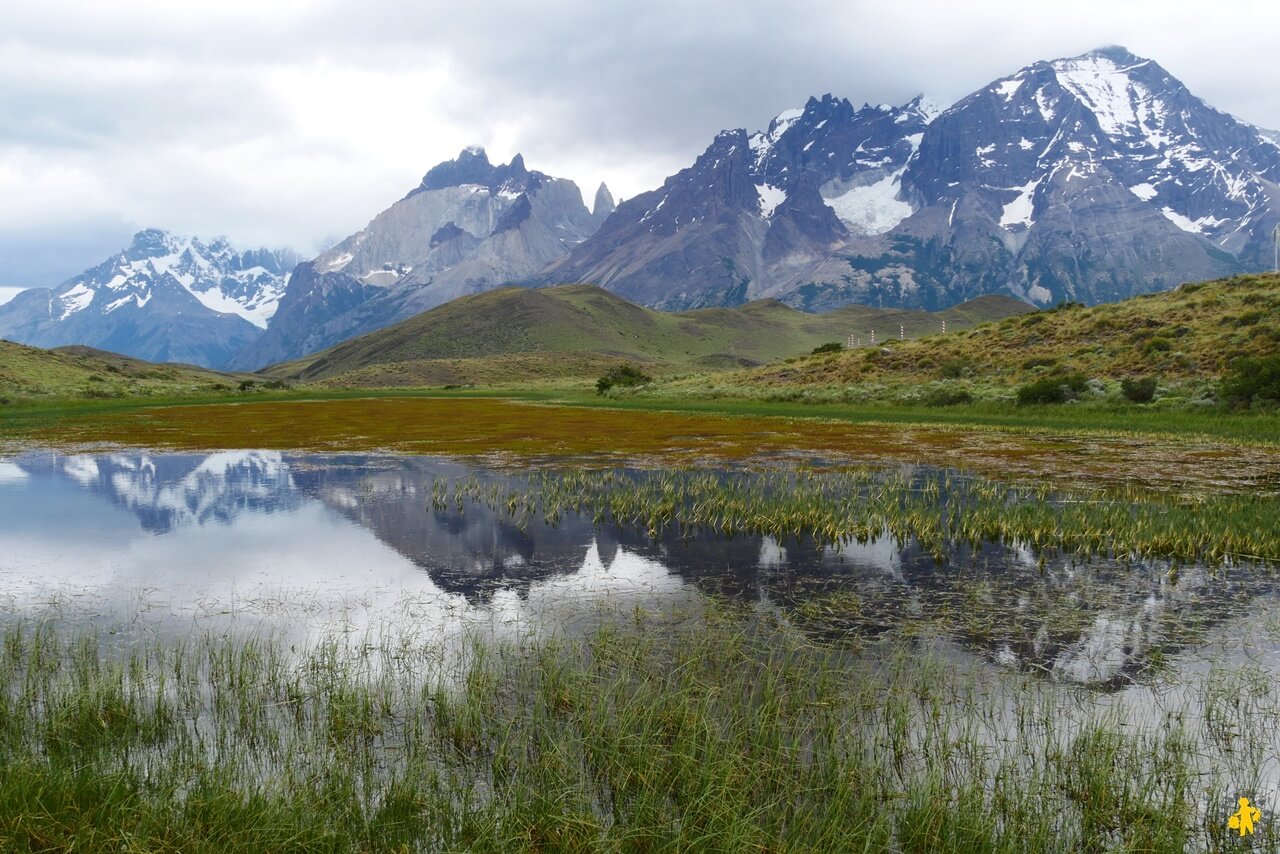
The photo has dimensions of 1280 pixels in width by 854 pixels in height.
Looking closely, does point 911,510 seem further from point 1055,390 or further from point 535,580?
point 1055,390

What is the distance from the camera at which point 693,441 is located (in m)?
45.1

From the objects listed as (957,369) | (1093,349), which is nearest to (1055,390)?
(1093,349)

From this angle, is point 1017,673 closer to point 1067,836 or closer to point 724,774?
point 1067,836

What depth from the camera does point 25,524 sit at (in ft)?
74.4

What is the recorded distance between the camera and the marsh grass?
679 centimetres

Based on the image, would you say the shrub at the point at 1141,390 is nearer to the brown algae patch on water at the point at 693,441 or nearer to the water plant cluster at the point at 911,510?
the brown algae patch on water at the point at 693,441

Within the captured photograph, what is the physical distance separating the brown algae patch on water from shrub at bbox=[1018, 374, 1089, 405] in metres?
10.6

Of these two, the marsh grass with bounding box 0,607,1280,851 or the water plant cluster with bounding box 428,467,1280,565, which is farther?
the water plant cluster with bounding box 428,467,1280,565

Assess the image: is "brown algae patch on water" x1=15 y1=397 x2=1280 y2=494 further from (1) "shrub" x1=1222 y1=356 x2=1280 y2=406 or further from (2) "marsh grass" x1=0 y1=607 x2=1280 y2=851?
(2) "marsh grass" x1=0 y1=607 x2=1280 y2=851

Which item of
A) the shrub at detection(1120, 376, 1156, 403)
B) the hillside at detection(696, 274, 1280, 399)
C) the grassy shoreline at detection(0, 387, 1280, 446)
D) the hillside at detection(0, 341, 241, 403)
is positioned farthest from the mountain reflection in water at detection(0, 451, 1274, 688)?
the hillside at detection(0, 341, 241, 403)

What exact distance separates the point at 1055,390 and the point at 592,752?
56.5 m

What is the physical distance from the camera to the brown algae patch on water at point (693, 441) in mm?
29359

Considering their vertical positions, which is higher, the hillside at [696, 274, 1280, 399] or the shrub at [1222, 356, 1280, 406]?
the hillside at [696, 274, 1280, 399]

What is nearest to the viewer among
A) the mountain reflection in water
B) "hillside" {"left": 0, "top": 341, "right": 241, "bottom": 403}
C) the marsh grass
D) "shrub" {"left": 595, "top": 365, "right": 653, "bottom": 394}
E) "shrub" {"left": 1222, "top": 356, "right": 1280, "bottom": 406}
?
the marsh grass
